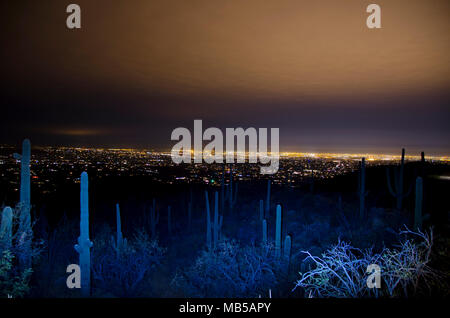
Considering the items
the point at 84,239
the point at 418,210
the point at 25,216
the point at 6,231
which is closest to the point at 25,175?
the point at 25,216

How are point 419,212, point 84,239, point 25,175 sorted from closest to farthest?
point 84,239 → point 25,175 → point 419,212

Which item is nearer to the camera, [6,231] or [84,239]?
[6,231]

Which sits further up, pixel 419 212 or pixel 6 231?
pixel 6 231

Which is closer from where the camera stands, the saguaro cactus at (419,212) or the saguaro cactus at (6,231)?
the saguaro cactus at (6,231)

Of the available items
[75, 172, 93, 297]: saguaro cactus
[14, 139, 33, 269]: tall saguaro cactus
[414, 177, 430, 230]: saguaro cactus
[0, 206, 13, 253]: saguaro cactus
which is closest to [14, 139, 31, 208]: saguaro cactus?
[14, 139, 33, 269]: tall saguaro cactus

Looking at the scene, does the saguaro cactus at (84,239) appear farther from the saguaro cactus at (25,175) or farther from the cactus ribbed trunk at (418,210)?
the cactus ribbed trunk at (418,210)

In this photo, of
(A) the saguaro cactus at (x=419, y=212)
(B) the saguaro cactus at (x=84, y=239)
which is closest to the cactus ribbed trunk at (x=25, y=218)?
(B) the saguaro cactus at (x=84, y=239)

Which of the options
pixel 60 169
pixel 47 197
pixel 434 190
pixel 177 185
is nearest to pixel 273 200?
pixel 434 190

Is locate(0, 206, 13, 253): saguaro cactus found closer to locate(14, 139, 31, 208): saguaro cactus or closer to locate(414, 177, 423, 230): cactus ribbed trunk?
locate(14, 139, 31, 208): saguaro cactus

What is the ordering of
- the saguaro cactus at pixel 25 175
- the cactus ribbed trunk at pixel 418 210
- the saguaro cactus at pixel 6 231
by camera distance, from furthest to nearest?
the cactus ribbed trunk at pixel 418 210
the saguaro cactus at pixel 25 175
the saguaro cactus at pixel 6 231

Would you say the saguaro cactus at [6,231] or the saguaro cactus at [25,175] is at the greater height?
the saguaro cactus at [25,175]

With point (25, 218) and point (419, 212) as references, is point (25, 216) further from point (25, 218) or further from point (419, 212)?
point (419, 212)
